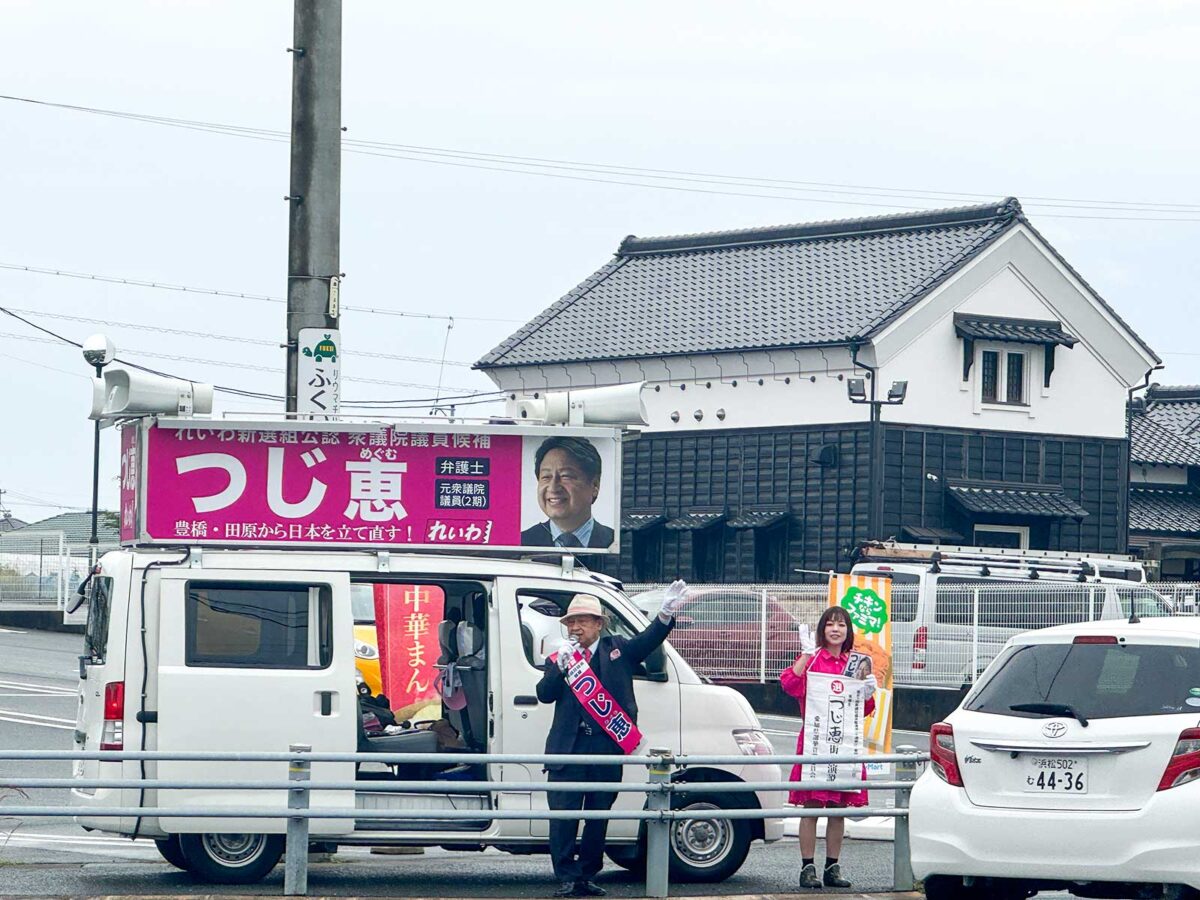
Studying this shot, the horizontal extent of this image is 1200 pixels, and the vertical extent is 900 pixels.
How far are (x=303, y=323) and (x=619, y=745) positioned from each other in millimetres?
3344

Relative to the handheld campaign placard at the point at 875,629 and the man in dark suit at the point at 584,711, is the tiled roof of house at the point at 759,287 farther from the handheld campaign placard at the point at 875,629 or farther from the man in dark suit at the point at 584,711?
the man in dark suit at the point at 584,711

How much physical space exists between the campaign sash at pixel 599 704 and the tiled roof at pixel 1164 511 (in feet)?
121

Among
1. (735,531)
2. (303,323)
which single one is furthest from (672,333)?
(303,323)

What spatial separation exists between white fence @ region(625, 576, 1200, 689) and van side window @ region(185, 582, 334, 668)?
53.3 feet

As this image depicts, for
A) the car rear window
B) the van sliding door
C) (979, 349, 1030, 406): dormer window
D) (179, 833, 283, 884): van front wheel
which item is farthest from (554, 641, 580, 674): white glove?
(979, 349, 1030, 406): dormer window

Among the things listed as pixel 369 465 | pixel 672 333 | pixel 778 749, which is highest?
pixel 672 333

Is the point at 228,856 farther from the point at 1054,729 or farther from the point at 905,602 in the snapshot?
the point at 905,602

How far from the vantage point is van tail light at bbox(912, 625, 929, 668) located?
26.4m

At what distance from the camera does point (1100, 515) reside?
42.4 m

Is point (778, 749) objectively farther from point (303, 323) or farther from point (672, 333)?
point (672, 333)

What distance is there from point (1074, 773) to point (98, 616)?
213 inches

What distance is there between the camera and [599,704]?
1040cm

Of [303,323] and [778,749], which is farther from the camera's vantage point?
[778,749]

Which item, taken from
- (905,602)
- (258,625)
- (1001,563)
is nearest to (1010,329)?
(1001,563)
